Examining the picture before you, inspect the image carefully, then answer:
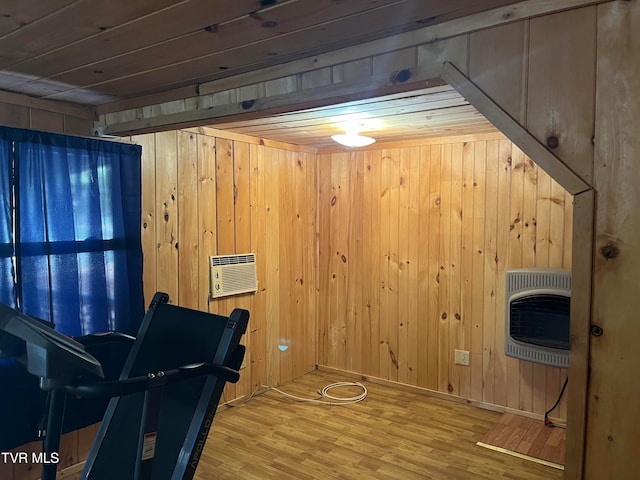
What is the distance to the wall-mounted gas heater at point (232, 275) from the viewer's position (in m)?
3.62

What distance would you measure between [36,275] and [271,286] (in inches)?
78.8

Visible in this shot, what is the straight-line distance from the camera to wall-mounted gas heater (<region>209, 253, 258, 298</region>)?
362cm

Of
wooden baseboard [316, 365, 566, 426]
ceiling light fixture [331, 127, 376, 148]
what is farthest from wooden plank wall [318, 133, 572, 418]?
ceiling light fixture [331, 127, 376, 148]

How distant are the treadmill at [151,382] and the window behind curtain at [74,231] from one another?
0.61 meters

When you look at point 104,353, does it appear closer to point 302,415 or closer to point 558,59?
point 302,415

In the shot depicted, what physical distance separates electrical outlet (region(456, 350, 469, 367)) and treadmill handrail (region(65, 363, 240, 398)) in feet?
8.47

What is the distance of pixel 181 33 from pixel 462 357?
3268 millimetres

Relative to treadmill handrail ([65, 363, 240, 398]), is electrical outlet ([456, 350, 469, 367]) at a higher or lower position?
lower

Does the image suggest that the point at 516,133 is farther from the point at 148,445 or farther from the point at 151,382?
the point at 148,445

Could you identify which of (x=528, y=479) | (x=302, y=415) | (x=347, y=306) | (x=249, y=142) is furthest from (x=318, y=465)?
(x=249, y=142)

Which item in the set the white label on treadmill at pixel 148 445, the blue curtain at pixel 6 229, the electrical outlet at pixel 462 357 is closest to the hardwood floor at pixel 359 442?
the electrical outlet at pixel 462 357

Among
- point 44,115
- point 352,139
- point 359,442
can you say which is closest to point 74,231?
point 44,115

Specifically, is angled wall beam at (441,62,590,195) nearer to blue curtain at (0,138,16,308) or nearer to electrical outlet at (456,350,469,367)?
blue curtain at (0,138,16,308)

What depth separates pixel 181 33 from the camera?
5.42 feet
